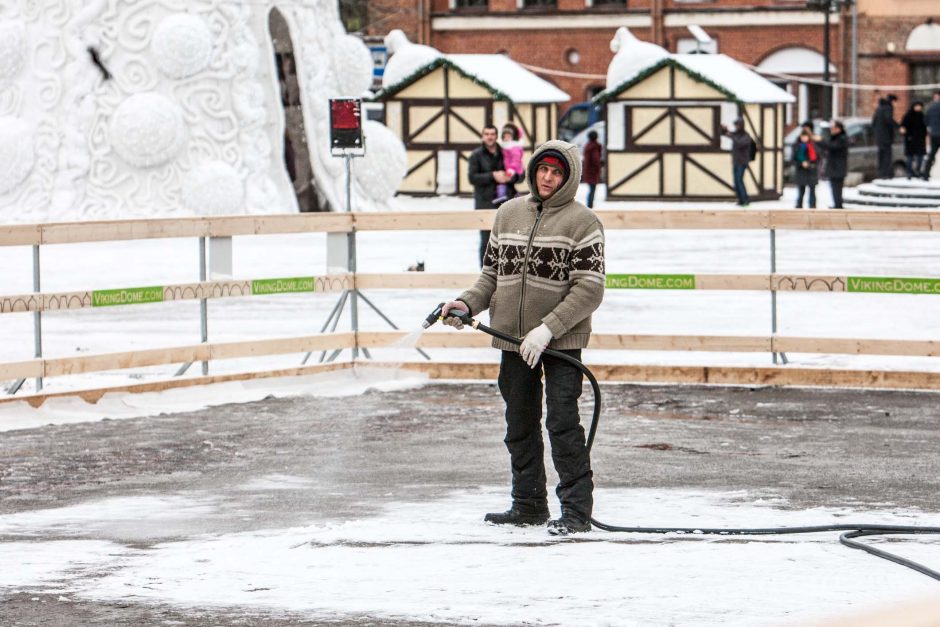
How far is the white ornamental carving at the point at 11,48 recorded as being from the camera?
100 ft

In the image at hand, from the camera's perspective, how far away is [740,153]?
117 feet

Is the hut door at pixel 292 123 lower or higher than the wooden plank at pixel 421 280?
higher

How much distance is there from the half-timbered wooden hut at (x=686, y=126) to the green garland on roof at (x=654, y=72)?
2 centimetres

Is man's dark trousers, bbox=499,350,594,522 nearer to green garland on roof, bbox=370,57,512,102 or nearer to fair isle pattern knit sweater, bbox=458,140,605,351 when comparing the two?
fair isle pattern knit sweater, bbox=458,140,605,351

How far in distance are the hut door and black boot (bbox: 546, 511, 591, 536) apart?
82.2 feet

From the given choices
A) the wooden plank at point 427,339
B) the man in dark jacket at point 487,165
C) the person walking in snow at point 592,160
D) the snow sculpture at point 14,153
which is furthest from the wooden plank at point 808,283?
the person walking in snow at point 592,160

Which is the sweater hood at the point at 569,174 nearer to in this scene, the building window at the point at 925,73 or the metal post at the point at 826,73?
the metal post at the point at 826,73

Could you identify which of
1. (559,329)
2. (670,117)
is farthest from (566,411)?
(670,117)

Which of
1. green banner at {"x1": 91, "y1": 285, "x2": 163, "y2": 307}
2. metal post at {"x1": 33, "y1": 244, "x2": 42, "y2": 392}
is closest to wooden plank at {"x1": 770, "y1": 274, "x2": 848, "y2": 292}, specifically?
green banner at {"x1": 91, "y1": 285, "x2": 163, "y2": 307}

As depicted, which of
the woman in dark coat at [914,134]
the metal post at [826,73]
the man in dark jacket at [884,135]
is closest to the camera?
the woman in dark coat at [914,134]

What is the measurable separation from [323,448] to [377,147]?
75.1 feet

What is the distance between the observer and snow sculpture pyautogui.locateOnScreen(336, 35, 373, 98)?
34094 mm

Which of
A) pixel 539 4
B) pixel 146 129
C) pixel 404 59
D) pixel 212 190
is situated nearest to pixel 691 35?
pixel 539 4

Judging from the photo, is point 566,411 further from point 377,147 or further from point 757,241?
point 377,147
